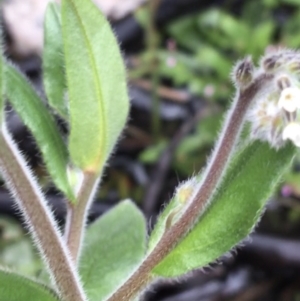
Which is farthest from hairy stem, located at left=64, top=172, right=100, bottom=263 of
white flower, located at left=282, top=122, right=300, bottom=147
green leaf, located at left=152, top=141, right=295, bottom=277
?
white flower, located at left=282, top=122, right=300, bottom=147

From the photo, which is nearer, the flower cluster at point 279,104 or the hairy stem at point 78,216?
the flower cluster at point 279,104

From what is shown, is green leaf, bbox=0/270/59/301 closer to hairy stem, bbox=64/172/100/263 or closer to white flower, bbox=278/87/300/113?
hairy stem, bbox=64/172/100/263

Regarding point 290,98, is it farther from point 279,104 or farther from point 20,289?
point 20,289

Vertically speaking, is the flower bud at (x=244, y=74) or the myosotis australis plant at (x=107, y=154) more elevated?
the flower bud at (x=244, y=74)

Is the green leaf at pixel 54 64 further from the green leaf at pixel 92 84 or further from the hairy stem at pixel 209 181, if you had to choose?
the hairy stem at pixel 209 181

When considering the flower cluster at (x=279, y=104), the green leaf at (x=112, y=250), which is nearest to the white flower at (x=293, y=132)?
the flower cluster at (x=279, y=104)

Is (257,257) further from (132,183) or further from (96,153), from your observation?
(96,153)
